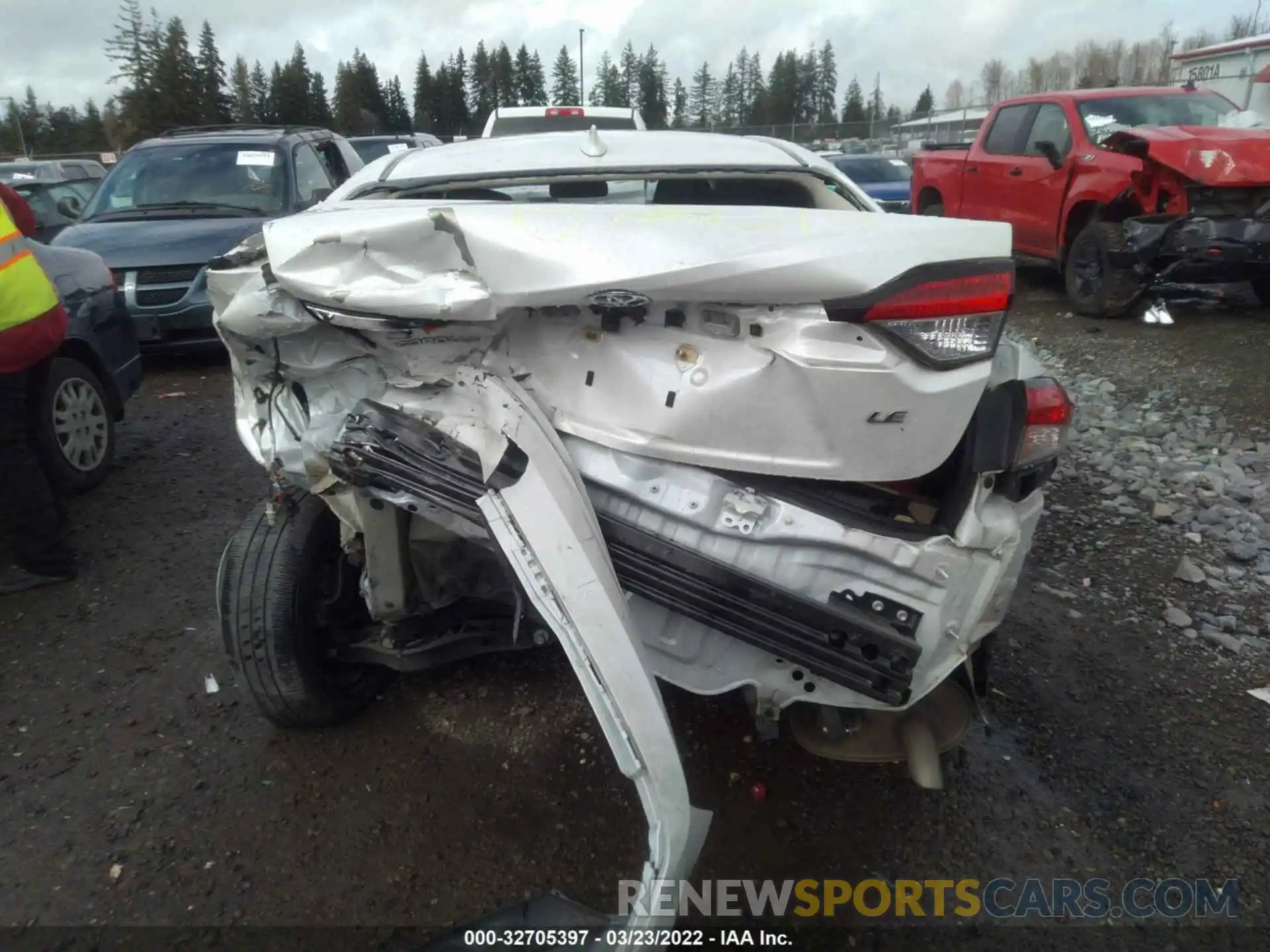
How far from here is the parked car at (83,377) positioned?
4266 mm

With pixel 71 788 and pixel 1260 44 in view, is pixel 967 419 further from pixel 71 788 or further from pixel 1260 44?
pixel 1260 44

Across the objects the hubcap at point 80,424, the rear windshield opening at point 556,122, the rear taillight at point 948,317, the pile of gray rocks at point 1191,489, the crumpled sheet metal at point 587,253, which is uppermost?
the rear windshield opening at point 556,122

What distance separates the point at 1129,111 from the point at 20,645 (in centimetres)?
901

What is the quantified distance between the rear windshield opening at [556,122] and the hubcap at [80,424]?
13.5 ft

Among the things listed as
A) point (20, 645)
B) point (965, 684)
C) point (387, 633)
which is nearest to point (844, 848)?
point (965, 684)

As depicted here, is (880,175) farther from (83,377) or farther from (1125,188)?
(83,377)

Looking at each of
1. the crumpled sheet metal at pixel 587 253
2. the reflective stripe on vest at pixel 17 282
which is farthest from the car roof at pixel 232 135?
the crumpled sheet metal at pixel 587 253

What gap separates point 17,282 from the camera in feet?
11.1

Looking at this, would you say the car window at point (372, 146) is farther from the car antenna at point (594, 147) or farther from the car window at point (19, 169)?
the car antenna at point (594, 147)

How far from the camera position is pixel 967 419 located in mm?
1958

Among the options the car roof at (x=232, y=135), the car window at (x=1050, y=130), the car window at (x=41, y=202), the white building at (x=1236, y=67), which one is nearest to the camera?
the car roof at (x=232, y=135)

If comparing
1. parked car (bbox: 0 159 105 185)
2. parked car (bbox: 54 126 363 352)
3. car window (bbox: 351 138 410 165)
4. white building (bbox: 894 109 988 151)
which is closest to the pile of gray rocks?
parked car (bbox: 54 126 363 352)

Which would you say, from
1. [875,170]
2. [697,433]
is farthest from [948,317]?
[875,170]

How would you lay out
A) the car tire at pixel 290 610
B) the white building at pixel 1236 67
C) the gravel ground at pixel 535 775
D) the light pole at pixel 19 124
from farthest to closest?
the light pole at pixel 19 124 < the white building at pixel 1236 67 < the car tire at pixel 290 610 < the gravel ground at pixel 535 775
